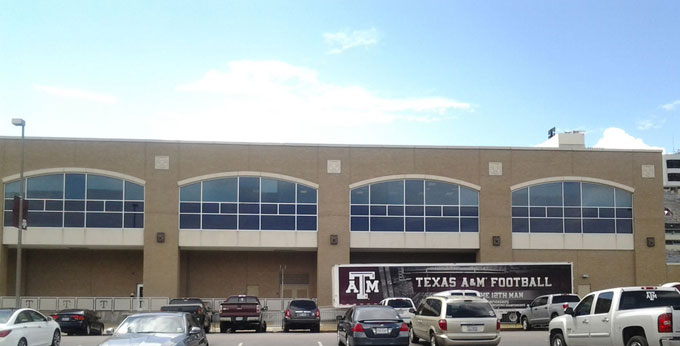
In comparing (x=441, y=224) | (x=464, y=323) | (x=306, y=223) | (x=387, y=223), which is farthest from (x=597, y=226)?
(x=464, y=323)

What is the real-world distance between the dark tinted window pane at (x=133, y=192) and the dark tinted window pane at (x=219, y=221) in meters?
4.03

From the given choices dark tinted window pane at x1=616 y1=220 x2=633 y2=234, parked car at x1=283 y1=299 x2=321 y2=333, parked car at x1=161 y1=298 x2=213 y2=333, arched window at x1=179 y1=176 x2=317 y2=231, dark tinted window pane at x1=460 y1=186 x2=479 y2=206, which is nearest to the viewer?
parked car at x1=161 y1=298 x2=213 y2=333

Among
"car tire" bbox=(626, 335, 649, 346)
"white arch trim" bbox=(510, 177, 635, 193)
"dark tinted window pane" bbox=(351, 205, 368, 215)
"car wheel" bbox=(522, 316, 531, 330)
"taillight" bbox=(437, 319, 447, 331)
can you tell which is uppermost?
"white arch trim" bbox=(510, 177, 635, 193)

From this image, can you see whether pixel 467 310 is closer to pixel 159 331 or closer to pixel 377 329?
pixel 377 329

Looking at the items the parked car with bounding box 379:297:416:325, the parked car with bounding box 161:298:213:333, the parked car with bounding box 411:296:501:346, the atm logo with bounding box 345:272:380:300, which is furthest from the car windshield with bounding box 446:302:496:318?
the atm logo with bounding box 345:272:380:300

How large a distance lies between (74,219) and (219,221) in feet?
27.5

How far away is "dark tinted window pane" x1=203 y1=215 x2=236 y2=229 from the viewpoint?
4372 centimetres

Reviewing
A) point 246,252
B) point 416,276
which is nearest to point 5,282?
point 246,252

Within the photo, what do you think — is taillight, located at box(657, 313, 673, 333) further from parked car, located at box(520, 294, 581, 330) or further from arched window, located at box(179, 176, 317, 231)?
arched window, located at box(179, 176, 317, 231)

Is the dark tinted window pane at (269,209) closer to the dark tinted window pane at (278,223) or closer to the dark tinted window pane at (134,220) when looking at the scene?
the dark tinted window pane at (278,223)

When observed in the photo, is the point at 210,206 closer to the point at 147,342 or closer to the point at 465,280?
the point at 465,280

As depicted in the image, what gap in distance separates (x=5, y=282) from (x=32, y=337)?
2588cm

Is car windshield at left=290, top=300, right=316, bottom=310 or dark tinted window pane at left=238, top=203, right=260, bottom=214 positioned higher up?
dark tinted window pane at left=238, top=203, right=260, bottom=214

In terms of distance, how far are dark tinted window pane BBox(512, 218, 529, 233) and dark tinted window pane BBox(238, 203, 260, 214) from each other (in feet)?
51.5
